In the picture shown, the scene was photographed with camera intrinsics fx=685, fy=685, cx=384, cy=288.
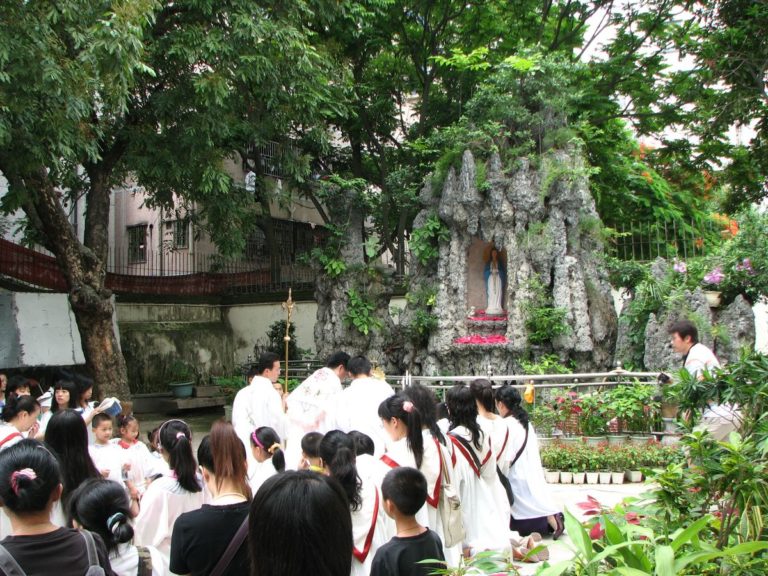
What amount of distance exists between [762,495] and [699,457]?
388mm

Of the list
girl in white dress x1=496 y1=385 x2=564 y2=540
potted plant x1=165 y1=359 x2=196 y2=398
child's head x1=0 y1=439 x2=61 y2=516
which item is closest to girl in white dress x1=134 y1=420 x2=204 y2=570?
child's head x1=0 y1=439 x2=61 y2=516

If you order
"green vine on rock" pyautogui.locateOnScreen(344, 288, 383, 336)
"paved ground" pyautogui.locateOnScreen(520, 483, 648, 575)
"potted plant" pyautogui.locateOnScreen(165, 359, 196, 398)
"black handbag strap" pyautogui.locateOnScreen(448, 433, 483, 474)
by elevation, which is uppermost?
"green vine on rock" pyautogui.locateOnScreen(344, 288, 383, 336)

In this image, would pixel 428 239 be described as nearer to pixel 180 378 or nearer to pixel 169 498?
pixel 180 378

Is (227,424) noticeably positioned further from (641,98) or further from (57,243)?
(641,98)

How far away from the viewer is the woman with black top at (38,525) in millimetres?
2371

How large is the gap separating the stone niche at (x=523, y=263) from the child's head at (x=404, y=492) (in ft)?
33.5

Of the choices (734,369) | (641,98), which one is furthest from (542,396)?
(641,98)

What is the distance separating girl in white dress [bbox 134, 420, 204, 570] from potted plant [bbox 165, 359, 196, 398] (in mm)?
13064

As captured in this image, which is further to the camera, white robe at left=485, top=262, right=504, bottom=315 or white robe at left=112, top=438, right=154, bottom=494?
white robe at left=485, top=262, right=504, bottom=315

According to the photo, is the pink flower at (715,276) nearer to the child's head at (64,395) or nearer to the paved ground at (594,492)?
the paved ground at (594,492)

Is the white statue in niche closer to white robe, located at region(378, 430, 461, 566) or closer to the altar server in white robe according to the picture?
the altar server in white robe

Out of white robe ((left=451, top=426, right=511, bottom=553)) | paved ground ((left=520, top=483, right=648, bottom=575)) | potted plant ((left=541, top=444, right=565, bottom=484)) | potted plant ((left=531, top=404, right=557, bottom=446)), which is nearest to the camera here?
white robe ((left=451, top=426, right=511, bottom=553))

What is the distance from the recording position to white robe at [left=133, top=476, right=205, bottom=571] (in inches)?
137

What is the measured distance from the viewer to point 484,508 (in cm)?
480
